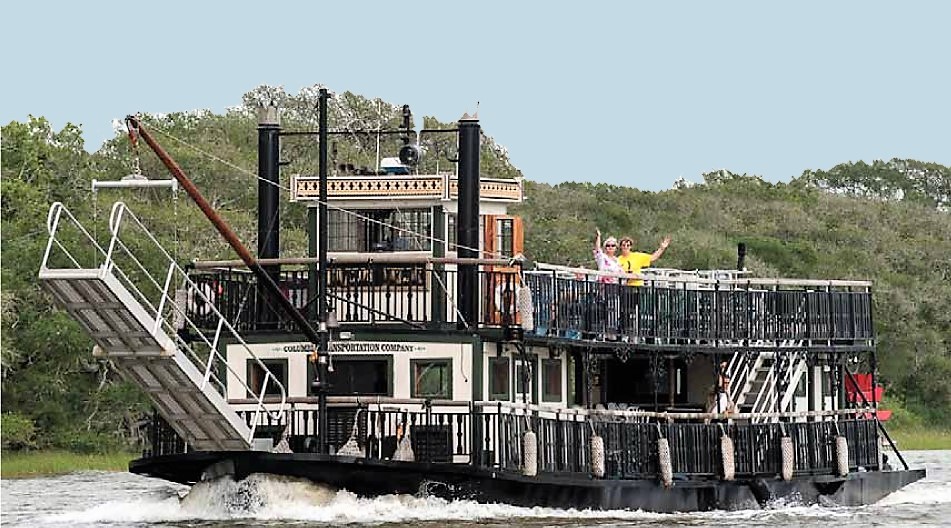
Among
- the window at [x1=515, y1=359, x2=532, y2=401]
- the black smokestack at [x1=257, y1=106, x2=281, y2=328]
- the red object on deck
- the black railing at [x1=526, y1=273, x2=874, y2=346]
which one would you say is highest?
the black smokestack at [x1=257, y1=106, x2=281, y2=328]

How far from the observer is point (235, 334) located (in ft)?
87.9

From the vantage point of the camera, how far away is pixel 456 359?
27.2m

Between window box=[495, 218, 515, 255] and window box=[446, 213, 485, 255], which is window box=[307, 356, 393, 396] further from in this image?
window box=[495, 218, 515, 255]

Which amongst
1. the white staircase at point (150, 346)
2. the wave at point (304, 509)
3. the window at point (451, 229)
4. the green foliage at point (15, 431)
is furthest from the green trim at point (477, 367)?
the green foliage at point (15, 431)

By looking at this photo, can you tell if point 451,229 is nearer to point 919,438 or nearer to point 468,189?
point 468,189

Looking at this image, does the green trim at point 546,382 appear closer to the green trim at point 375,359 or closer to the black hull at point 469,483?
the black hull at point 469,483

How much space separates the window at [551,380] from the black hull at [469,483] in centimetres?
138

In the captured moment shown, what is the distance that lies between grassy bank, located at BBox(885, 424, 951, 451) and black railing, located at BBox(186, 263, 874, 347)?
20.4 meters

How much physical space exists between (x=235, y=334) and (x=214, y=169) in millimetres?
25614

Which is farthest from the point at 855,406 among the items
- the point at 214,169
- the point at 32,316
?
the point at 214,169

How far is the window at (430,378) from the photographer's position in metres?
27.2

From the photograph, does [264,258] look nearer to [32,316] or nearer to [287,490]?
[287,490]

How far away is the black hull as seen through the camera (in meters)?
26.2

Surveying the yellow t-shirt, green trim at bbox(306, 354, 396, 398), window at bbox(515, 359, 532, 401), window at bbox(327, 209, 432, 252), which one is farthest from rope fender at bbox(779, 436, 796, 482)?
green trim at bbox(306, 354, 396, 398)
